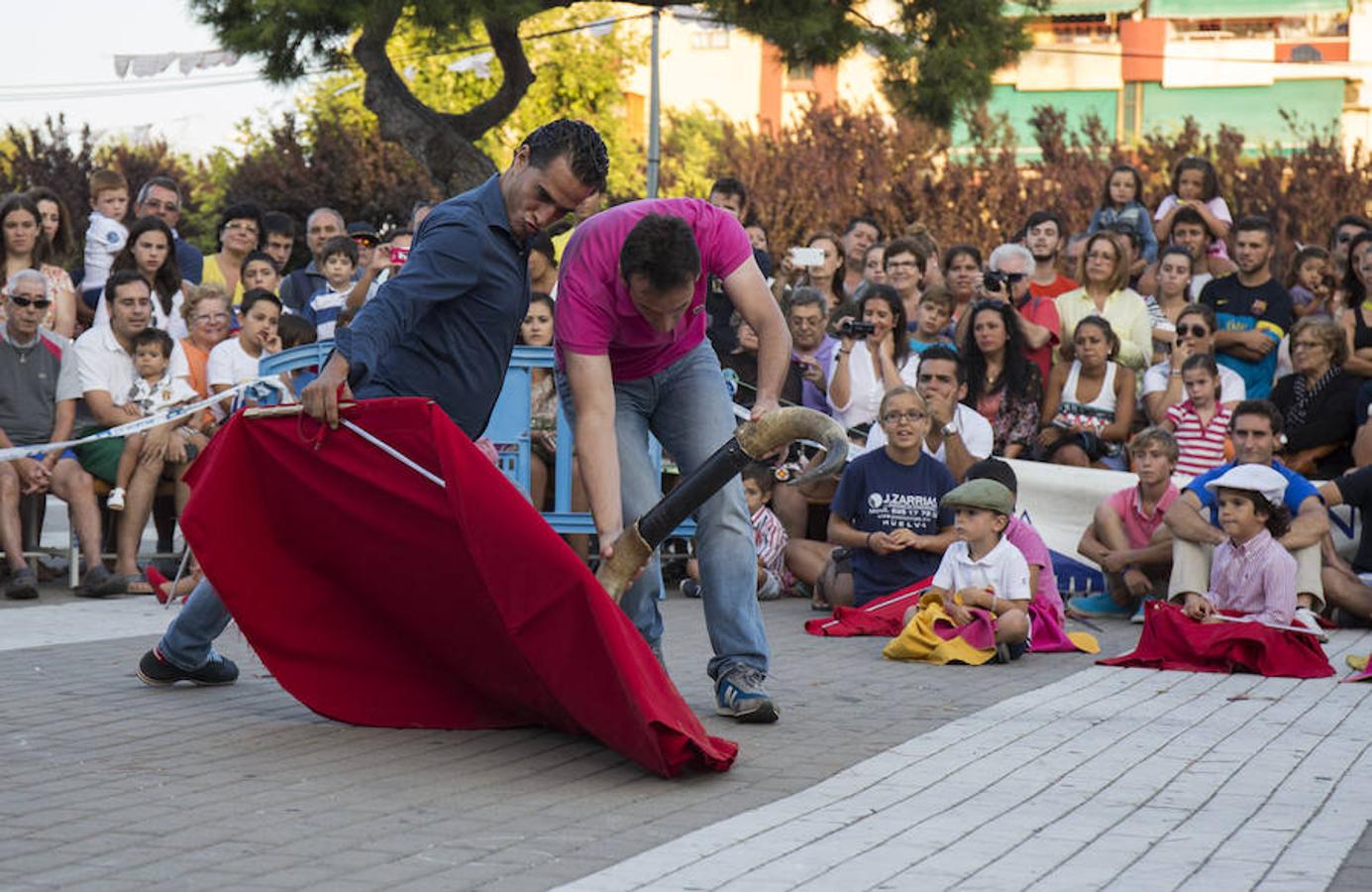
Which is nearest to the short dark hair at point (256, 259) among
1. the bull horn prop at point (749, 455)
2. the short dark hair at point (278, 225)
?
the short dark hair at point (278, 225)

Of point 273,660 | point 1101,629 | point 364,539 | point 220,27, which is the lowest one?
point 1101,629

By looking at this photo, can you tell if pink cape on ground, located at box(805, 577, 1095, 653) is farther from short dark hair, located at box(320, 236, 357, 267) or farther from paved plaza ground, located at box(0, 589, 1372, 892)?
short dark hair, located at box(320, 236, 357, 267)

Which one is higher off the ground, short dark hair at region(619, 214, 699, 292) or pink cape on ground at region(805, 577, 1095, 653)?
short dark hair at region(619, 214, 699, 292)

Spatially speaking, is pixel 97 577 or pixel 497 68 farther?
pixel 497 68

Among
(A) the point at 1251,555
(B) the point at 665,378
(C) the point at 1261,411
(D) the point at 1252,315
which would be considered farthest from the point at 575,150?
(D) the point at 1252,315

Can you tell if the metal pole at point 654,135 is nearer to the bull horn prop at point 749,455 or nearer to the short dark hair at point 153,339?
the short dark hair at point 153,339

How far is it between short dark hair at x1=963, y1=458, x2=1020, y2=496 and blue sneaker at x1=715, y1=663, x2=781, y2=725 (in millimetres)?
3647

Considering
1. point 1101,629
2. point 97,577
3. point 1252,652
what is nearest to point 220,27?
point 97,577

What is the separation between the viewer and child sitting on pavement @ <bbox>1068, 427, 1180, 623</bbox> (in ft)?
35.8

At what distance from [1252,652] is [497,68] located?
3242 centimetres

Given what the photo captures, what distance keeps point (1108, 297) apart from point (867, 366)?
1.88 metres

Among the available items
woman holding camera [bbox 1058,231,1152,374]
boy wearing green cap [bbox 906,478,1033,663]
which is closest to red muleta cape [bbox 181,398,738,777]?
boy wearing green cap [bbox 906,478,1033,663]

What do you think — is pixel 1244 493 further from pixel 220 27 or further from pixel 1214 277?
pixel 220 27

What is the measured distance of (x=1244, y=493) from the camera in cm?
950
